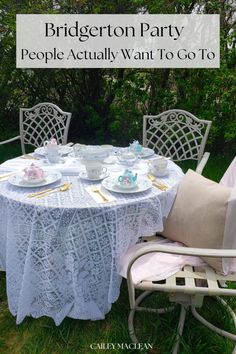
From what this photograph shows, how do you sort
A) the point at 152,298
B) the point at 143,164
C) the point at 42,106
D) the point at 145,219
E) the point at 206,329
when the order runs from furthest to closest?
the point at 42,106
the point at 143,164
the point at 152,298
the point at 206,329
the point at 145,219

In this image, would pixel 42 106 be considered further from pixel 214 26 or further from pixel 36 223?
pixel 214 26

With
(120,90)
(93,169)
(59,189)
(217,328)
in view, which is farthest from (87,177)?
(120,90)

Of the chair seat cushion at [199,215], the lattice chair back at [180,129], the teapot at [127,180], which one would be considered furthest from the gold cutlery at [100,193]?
the lattice chair back at [180,129]

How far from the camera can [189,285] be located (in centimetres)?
132

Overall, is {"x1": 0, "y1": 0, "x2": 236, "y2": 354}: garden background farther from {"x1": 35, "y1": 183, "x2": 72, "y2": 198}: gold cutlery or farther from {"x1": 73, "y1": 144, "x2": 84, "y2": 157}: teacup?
{"x1": 73, "y1": 144, "x2": 84, "y2": 157}: teacup

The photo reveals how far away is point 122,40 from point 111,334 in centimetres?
330

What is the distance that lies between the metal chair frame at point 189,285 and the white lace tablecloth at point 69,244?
0.55 ft

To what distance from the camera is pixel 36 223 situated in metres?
1.46

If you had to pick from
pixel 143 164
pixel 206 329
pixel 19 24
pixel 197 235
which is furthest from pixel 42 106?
pixel 206 329

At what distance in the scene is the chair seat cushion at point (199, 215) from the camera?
1.45 m

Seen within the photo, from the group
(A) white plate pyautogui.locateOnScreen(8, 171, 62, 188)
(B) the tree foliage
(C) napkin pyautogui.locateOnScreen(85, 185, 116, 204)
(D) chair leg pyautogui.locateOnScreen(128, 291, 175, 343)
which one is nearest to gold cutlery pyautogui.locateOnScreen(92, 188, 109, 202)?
(C) napkin pyautogui.locateOnScreen(85, 185, 116, 204)

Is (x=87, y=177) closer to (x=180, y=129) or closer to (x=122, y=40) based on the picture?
(x=180, y=129)

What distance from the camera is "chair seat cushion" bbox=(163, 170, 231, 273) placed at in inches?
57.2

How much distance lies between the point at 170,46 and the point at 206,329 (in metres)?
3.11
